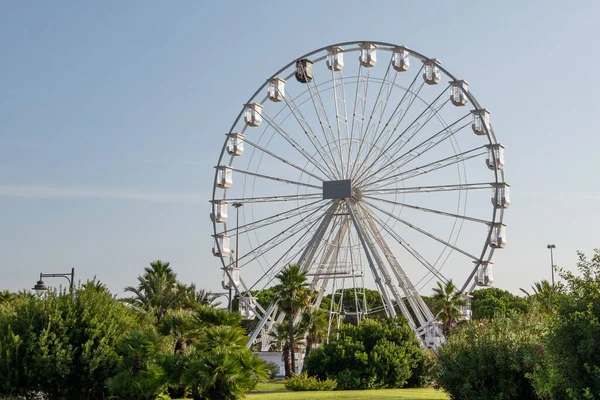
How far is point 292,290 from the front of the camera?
43.1m

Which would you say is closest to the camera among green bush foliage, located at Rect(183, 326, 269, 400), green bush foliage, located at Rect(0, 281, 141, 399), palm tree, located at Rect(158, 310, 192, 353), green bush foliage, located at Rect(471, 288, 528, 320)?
green bush foliage, located at Rect(183, 326, 269, 400)

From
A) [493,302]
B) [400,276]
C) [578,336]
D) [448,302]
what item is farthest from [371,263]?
[493,302]

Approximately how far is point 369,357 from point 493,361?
15854 mm

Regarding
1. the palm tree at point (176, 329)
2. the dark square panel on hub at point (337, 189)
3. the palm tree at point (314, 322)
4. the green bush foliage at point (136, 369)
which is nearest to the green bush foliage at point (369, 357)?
the palm tree at point (314, 322)

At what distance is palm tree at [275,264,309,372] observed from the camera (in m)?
42.8

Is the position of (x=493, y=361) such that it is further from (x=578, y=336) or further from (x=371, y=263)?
(x=371, y=263)

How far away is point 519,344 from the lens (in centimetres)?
2241

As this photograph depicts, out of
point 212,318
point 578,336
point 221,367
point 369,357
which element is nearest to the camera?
point 578,336

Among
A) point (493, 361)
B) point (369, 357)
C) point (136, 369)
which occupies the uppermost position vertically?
point (369, 357)

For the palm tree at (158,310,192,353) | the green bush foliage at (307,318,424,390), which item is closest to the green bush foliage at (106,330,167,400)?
the palm tree at (158,310,192,353)

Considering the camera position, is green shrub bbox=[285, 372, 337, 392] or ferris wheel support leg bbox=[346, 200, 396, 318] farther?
ferris wheel support leg bbox=[346, 200, 396, 318]

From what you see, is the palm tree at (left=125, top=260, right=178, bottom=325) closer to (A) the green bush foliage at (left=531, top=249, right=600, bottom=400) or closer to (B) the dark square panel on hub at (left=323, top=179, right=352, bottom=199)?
(B) the dark square panel on hub at (left=323, top=179, right=352, bottom=199)

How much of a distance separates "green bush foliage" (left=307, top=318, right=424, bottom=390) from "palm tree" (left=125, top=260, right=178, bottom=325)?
1448cm

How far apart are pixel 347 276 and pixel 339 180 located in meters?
5.04
